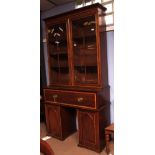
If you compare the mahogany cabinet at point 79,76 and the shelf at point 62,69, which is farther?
the shelf at point 62,69

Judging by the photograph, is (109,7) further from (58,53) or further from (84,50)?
(58,53)

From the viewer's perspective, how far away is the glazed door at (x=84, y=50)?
2271 mm

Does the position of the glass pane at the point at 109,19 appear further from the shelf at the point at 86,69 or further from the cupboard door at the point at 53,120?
the cupboard door at the point at 53,120

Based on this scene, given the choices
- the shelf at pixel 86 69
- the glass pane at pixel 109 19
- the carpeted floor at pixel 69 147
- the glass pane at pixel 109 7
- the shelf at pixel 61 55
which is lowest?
the carpeted floor at pixel 69 147

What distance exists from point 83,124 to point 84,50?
1028 mm

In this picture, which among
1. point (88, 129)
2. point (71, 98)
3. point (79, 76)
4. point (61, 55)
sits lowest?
point (88, 129)

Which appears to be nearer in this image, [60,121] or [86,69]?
[86,69]

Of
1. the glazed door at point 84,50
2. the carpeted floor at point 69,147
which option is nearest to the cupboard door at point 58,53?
the glazed door at point 84,50

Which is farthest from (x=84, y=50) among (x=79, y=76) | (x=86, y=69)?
(x=79, y=76)

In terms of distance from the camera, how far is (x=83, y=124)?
90.1 inches

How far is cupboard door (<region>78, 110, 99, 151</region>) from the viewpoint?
7.13 ft
